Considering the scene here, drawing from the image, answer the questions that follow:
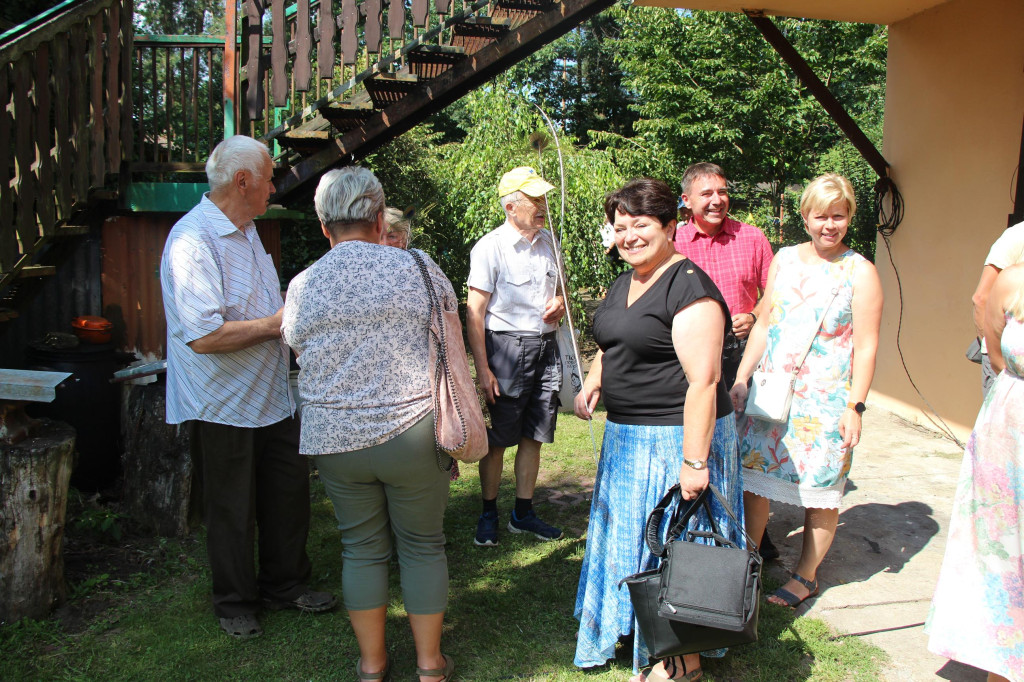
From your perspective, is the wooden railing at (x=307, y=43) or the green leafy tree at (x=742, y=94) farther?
the green leafy tree at (x=742, y=94)

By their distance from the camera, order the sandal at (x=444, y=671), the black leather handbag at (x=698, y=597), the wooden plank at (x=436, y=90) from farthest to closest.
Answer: the wooden plank at (x=436, y=90), the sandal at (x=444, y=671), the black leather handbag at (x=698, y=597)

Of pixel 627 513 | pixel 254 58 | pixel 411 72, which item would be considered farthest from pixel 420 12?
pixel 627 513

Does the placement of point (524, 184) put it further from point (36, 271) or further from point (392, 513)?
point (36, 271)

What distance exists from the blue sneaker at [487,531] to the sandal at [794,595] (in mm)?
1384

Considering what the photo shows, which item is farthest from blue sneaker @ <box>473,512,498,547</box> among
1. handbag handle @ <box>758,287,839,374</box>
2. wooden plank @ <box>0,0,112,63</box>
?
wooden plank @ <box>0,0,112,63</box>

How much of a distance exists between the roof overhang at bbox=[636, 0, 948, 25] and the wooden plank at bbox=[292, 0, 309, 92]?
2.52 meters

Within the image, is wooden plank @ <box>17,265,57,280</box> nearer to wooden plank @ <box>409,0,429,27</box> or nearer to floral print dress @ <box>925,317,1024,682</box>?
wooden plank @ <box>409,0,429,27</box>

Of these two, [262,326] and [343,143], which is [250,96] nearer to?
[343,143]

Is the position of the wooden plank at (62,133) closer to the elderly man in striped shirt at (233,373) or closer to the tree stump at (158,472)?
the tree stump at (158,472)

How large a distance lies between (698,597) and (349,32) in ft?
15.6

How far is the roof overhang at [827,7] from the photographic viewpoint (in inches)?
240

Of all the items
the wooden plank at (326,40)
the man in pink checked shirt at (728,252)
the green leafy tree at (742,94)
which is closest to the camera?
the man in pink checked shirt at (728,252)

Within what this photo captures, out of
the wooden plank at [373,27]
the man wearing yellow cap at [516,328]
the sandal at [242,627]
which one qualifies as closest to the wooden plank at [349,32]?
the wooden plank at [373,27]

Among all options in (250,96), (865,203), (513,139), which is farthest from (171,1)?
(865,203)
